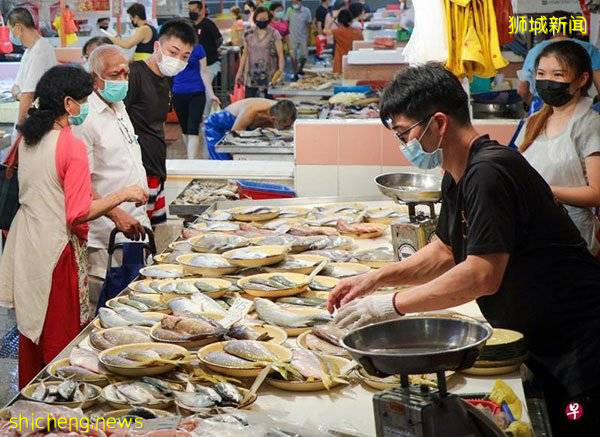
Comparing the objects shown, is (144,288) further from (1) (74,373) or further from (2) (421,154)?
(2) (421,154)

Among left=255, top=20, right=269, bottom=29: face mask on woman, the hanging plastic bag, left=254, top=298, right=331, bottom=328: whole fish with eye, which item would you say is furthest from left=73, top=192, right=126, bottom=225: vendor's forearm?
left=255, top=20, right=269, bottom=29: face mask on woman

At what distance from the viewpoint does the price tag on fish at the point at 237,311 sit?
12.8 feet

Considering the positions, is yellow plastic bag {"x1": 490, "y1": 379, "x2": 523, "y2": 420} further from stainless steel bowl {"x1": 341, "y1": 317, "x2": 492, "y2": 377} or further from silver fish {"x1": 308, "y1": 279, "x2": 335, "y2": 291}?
silver fish {"x1": 308, "y1": 279, "x2": 335, "y2": 291}

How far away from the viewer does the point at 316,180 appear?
7.55 m

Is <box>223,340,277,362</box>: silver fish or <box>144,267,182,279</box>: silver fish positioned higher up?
<box>223,340,277,362</box>: silver fish

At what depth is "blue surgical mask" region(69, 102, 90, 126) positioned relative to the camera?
17.7ft

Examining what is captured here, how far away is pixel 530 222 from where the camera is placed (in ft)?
10.6

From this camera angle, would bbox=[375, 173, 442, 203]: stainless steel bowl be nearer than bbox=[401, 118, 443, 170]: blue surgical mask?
No

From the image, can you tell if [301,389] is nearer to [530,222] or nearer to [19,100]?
[530,222]

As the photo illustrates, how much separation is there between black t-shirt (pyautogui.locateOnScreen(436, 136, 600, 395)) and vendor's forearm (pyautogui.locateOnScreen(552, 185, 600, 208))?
5.41 ft

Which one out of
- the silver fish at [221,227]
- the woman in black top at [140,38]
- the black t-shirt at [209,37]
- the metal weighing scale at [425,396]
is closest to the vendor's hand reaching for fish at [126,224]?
the silver fish at [221,227]

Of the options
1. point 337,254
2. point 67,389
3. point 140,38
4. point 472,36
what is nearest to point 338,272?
point 337,254

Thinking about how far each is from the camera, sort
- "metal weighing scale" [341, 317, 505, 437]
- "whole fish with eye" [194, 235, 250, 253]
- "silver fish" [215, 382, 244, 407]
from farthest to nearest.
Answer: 1. "whole fish with eye" [194, 235, 250, 253]
2. "silver fish" [215, 382, 244, 407]
3. "metal weighing scale" [341, 317, 505, 437]

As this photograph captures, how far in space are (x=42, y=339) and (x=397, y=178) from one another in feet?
6.96
